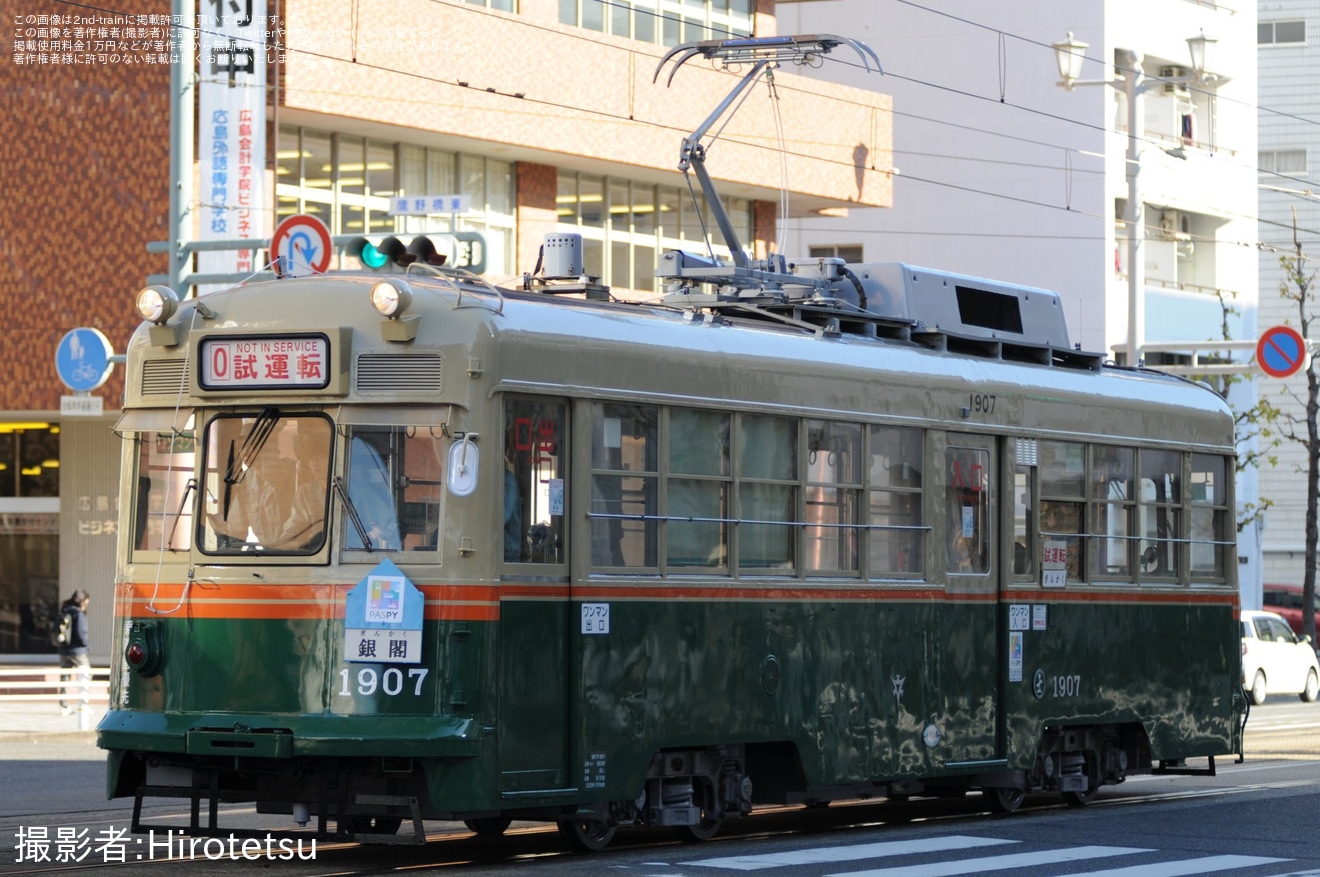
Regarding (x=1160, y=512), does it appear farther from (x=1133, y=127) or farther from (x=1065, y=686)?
(x=1133, y=127)

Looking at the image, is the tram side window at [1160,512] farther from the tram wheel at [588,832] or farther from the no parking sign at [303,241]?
the no parking sign at [303,241]

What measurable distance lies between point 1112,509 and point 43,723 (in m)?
14.1

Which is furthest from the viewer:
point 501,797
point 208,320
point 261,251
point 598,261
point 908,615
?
point 598,261

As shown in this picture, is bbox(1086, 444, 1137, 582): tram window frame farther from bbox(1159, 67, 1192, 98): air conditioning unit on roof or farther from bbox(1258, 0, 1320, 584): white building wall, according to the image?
bbox(1258, 0, 1320, 584): white building wall

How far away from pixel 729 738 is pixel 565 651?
4.74 feet

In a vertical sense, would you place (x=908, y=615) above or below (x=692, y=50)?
below

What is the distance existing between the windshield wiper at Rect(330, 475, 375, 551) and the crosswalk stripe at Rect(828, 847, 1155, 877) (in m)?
2.95

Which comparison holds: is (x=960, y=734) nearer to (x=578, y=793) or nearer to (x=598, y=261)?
(x=578, y=793)

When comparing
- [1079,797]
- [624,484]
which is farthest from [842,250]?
[624,484]

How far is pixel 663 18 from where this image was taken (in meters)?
34.5

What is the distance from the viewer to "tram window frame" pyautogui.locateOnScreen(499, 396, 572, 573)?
35.4 feet

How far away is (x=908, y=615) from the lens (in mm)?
13430

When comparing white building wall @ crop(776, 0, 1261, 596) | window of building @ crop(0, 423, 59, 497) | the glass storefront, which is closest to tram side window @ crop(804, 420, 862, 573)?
window of building @ crop(0, 423, 59, 497)

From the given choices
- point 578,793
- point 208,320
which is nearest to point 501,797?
point 578,793
